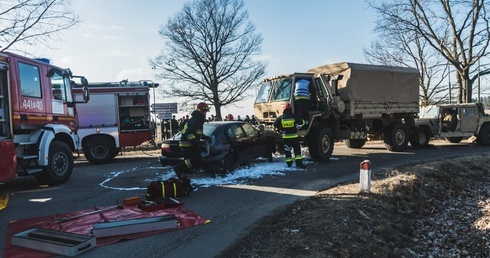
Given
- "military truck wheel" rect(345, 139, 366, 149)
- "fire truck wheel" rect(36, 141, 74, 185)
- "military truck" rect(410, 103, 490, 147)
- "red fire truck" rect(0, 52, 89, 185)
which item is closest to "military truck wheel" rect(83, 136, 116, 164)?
"red fire truck" rect(0, 52, 89, 185)

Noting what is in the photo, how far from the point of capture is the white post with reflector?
6.84 meters

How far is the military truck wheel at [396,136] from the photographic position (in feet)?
46.5

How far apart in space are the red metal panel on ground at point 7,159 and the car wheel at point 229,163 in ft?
14.1

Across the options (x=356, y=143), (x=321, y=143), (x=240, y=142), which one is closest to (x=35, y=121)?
(x=240, y=142)

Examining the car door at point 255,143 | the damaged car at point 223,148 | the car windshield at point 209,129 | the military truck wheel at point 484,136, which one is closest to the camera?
the damaged car at point 223,148

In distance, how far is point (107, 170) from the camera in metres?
11.9

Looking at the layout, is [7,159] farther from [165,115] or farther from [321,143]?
[165,115]

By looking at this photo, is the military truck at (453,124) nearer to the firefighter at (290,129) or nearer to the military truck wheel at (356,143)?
the military truck wheel at (356,143)

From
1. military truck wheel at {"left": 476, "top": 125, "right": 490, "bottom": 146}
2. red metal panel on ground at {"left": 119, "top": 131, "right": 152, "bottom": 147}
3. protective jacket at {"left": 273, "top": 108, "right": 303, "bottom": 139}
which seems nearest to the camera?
protective jacket at {"left": 273, "top": 108, "right": 303, "bottom": 139}

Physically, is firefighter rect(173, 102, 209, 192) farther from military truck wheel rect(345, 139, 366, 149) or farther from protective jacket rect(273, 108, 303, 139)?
military truck wheel rect(345, 139, 366, 149)

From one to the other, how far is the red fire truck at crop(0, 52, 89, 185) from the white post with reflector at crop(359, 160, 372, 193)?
6.58 m

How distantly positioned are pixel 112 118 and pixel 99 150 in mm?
1231

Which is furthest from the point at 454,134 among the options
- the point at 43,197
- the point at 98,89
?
the point at 43,197

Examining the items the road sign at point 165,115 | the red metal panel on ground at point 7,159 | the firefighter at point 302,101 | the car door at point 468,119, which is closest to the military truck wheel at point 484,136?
the car door at point 468,119
